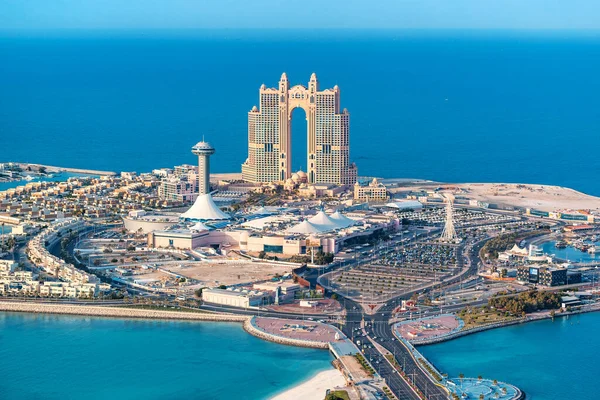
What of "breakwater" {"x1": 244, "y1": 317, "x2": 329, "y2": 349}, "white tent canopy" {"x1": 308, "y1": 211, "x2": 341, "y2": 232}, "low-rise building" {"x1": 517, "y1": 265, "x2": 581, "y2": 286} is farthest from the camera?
"white tent canopy" {"x1": 308, "y1": 211, "x2": 341, "y2": 232}

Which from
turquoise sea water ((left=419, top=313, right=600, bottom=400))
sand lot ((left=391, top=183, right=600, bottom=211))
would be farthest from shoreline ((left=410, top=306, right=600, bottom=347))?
sand lot ((left=391, top=183, right=600, bottom=211))

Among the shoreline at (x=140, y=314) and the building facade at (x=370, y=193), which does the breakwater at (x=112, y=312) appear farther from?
the building facade at (x=370, y=193)

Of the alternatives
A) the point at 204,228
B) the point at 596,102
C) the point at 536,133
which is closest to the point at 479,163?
the point at 536,133

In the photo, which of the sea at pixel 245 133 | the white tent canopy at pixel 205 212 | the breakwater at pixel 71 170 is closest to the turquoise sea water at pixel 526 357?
the sea at pixel 245 133

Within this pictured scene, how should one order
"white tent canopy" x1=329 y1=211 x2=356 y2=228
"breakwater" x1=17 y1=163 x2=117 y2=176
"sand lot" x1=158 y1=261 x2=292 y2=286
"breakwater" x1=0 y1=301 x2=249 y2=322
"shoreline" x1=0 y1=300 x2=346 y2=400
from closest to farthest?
1. "shoreline" x1=0 y1=300 x2=346 y2=400
2. "breakwater" x1=0 y1=301 x2=249 y2=322
3. "sand lot" x1=158 y1=261 x2=292 y2=286
4. "white tent canopy" x1=329 y1=211 x2=356 y2=228
5. "breakwater" x1=17 y1=163 x2=117 y2=176

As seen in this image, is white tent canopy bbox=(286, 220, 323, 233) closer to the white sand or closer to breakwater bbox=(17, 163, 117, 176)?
the white sand

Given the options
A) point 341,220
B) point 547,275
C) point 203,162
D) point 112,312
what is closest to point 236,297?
point 112,312

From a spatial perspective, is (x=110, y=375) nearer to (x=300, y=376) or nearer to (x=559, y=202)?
(x=300, y=376)
